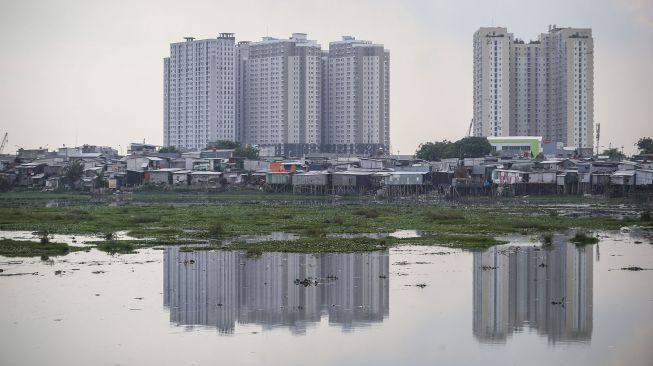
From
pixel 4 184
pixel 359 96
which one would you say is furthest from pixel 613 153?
pixel 4 184

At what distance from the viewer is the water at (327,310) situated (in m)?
18.5

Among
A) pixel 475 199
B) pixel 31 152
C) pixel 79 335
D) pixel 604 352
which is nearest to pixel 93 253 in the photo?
pixel 79 335

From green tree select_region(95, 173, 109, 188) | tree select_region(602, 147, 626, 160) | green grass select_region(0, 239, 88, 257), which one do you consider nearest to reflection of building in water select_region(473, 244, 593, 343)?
green grass select_region(0, 239, 88, 257)

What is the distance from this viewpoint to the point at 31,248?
32906 millimetres

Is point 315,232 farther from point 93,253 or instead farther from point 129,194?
point 129,194

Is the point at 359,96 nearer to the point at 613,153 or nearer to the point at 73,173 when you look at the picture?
the point at 613,153

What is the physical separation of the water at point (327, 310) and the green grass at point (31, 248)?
1.20 meters

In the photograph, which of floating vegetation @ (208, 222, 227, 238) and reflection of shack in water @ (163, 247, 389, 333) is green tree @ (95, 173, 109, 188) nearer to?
floating vegetation @ (208, 222, 227, 238)

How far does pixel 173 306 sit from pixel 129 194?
6561cm

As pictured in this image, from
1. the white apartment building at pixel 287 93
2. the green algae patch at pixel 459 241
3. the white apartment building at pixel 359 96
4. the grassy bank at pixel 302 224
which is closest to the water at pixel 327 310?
the green algae patch at pixel 459 241

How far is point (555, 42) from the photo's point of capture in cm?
13488

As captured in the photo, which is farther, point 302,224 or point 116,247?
point 302,224

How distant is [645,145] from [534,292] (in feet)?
308

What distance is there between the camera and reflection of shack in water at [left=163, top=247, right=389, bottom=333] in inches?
850
